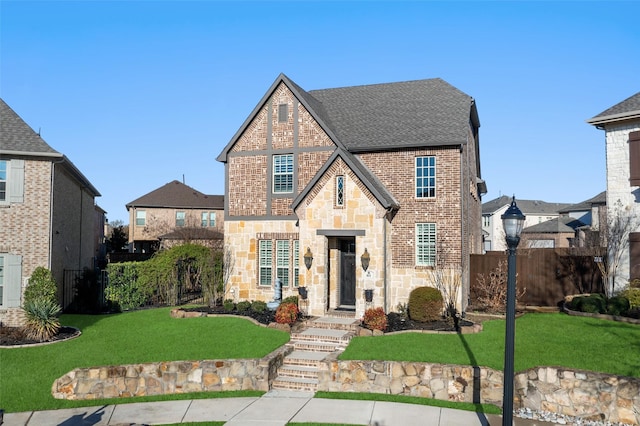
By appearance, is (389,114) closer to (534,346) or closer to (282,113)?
(282,113)

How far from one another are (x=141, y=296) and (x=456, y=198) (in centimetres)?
1471

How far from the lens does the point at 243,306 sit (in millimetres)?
20547

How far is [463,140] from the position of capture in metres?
18.9

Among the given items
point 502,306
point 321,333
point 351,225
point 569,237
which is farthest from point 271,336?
point 569,237

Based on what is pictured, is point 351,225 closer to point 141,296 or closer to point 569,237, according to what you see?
point 141,296

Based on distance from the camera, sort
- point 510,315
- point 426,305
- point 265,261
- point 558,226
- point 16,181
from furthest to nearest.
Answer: point 558,226 → point 265,261 → point 16,181 → point 426,305 → point 510,315

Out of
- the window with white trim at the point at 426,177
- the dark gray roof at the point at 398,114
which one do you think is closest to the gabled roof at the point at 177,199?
the dark gray roof at the point at 398,114

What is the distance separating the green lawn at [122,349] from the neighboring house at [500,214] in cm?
4231

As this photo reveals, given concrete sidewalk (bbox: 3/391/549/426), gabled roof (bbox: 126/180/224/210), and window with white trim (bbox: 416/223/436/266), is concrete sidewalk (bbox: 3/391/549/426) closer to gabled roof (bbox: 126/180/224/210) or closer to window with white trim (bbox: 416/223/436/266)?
window with white trim (bbox: 416/223/436/266)

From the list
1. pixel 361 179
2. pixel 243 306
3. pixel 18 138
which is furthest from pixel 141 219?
pixel 361 179

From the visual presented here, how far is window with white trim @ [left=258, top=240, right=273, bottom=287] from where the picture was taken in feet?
69.5

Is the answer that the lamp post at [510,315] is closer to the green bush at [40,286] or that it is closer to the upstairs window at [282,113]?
the upstairs window at [282,113]

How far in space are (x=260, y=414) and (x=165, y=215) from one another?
123 feet

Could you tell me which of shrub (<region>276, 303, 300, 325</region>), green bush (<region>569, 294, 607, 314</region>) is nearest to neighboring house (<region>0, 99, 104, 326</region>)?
shrub (<region>276, 303, 300, 325</region>)
